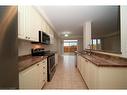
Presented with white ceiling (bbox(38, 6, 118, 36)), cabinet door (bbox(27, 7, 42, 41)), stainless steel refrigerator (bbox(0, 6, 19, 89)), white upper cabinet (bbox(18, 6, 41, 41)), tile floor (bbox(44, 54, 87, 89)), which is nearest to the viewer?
stainless steel refrigerator (bbox(0, 6, 19, 89))

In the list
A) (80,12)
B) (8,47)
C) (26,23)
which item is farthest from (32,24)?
(8,47)

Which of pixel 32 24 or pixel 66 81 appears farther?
pixel 66 81

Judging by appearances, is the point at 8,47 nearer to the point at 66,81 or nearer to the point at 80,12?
the point at 66,81

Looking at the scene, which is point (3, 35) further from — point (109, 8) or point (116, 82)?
point (109, 8)

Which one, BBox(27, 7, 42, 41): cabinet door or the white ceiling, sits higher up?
the white ceiling

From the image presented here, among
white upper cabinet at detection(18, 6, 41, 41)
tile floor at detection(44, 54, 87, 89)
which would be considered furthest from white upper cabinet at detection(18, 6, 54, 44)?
tile floor at detection(44, 54, 87, 89)

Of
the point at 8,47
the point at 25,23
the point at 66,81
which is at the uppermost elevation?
the point at 25,23

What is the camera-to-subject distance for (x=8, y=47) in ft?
3.51

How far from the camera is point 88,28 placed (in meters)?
5.40

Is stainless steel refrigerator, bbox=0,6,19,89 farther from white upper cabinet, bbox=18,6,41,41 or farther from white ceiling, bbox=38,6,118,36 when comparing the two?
white ceiling, bbox=38,6,118,36

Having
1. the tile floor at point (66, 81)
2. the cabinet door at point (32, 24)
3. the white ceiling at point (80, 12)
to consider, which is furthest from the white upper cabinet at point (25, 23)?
the tile floor at point (66, 81)

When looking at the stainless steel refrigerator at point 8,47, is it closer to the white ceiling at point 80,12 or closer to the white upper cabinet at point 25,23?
the white upper cabinet at point 25,23

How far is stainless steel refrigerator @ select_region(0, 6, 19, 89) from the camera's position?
976 mm

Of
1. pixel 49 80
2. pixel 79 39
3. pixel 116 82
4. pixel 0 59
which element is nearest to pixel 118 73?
pixel 116 82
